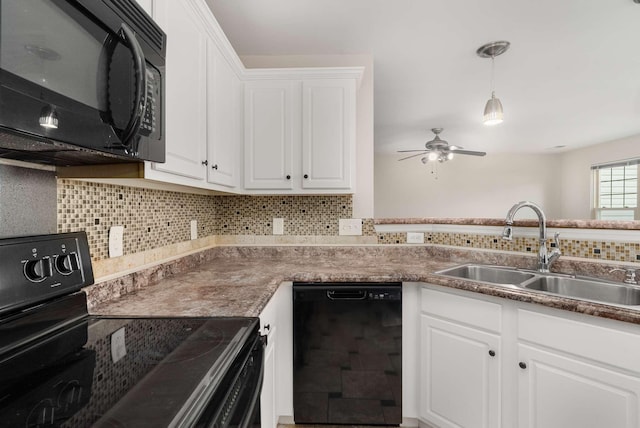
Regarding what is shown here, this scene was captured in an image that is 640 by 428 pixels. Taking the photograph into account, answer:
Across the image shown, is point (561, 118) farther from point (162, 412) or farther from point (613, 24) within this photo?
point (162, 412)

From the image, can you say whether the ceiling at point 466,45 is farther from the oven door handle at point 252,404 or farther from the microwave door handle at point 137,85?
the oven door handle at point 252,404

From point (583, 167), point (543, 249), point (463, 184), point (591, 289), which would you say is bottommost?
point (591, 289)

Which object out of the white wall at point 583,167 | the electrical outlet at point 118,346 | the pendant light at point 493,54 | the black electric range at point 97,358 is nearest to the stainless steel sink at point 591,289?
the black electric range at point 97,358

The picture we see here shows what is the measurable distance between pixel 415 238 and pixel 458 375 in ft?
3.16

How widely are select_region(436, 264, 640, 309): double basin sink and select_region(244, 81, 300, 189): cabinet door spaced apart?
1.16 m

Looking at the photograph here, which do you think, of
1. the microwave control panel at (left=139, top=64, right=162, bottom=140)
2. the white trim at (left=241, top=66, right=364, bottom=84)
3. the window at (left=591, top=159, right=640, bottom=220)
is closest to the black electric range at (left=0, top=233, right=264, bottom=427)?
the microwave control panel at (left=139, top=64, right=162, bottom=140)

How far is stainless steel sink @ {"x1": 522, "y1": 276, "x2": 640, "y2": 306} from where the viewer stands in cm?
132

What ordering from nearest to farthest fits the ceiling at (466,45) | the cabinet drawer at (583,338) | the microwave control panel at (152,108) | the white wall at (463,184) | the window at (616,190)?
the microwave control panel at (152,108) < the cabinet drawer at (583,338) < the ceiling at (466,45) < the window at (616,190) < the white wall at (463,184)

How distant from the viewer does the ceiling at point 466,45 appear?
180 centimetres

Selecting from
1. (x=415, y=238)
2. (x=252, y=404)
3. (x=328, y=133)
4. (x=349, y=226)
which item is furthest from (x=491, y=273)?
(x=252, y=404)

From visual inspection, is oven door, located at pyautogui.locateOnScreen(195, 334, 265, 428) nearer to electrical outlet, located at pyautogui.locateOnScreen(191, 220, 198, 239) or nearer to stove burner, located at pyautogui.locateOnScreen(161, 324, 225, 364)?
stove burner, located at pyautogui.locateOnScreen(161, 324, 225, 364)

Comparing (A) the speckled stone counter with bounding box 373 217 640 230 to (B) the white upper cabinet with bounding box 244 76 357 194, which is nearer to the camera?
(A) the speckled stone counter with bounding box 373 217 640 230

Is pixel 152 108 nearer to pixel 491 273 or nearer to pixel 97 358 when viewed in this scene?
pixel 97 358

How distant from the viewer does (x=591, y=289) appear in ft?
4.72
